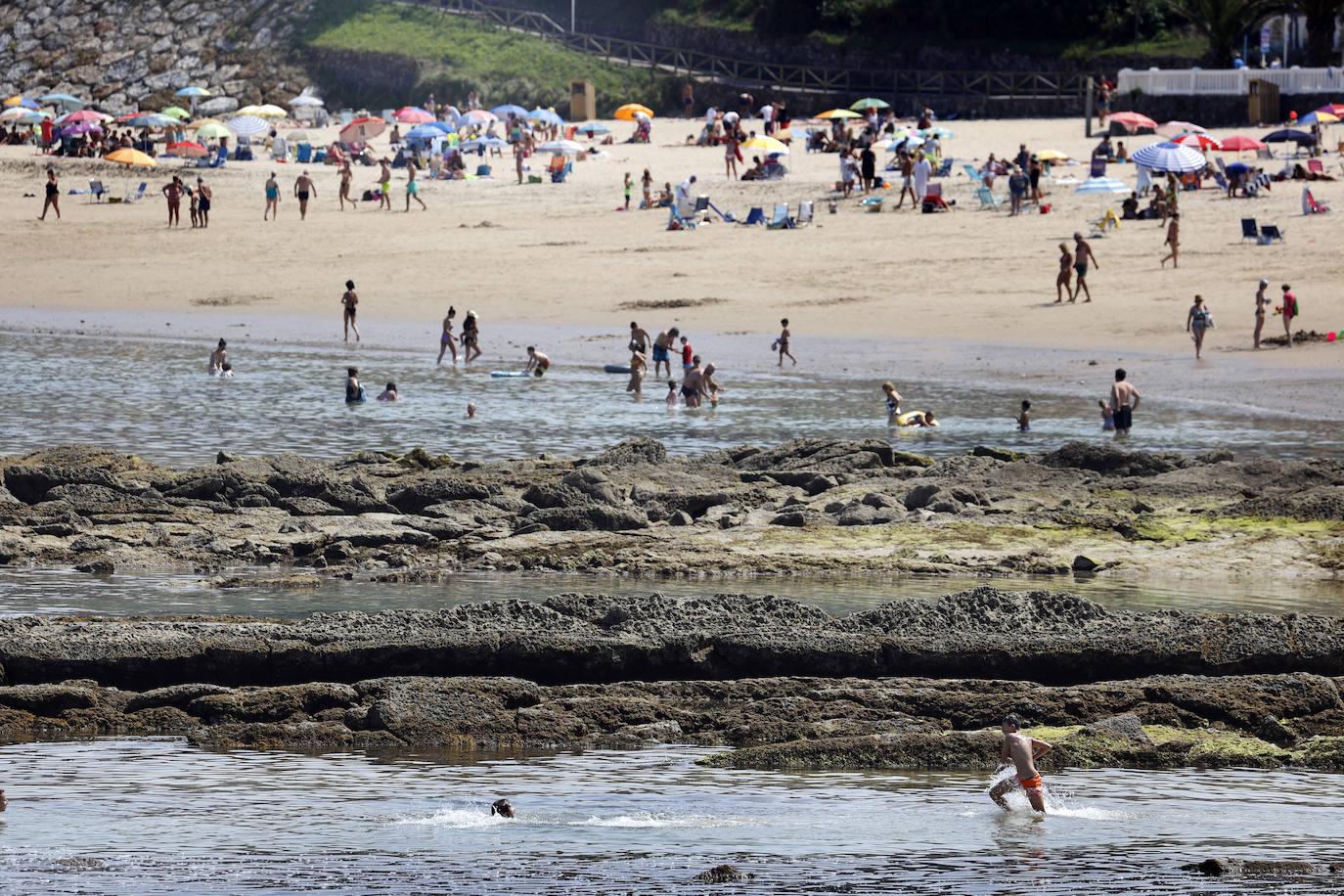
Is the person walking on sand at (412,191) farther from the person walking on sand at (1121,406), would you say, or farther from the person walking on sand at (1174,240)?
the person walking on sand at (1121,406)

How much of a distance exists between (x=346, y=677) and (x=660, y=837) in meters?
3.25

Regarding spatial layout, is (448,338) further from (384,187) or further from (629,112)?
(629,112)

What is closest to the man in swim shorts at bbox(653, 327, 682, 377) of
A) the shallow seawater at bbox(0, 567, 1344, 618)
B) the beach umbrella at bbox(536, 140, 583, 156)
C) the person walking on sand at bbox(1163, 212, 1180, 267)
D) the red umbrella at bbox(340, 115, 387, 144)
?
the person walking on sand at bbox(1163, 212, 1180, 267)

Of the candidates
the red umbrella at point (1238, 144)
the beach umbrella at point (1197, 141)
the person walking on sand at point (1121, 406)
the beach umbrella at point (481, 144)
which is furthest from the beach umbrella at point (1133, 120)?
the person walking on sand at point (1121, 406)

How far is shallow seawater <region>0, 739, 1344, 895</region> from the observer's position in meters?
9.12

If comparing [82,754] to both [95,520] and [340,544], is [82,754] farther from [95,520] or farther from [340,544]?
[95,520]

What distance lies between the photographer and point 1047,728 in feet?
37.5

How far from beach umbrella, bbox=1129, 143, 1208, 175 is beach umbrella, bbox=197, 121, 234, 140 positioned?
2816 cm

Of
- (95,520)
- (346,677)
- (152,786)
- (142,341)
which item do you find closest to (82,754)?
(152,786)

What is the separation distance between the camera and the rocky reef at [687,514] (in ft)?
55.3

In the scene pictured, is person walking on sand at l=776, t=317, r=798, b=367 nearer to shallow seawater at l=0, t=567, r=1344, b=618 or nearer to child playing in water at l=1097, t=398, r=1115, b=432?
child playing in water at l=1097, t=398, r=1115, b=432

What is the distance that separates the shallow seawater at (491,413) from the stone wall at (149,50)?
120ft

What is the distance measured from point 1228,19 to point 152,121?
105 feet

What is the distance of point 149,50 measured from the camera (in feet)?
226
